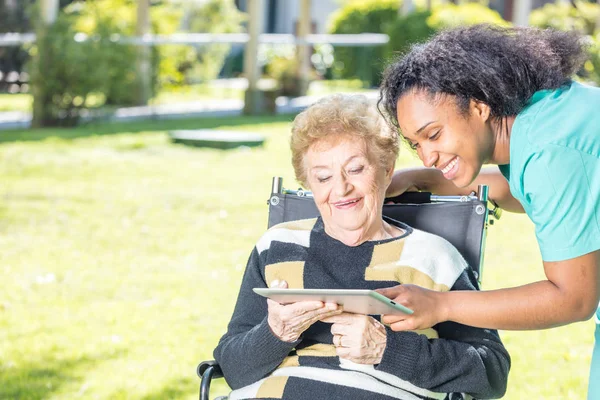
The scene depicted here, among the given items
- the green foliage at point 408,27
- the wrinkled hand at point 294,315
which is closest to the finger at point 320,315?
the wrinkled hand at point 294,315

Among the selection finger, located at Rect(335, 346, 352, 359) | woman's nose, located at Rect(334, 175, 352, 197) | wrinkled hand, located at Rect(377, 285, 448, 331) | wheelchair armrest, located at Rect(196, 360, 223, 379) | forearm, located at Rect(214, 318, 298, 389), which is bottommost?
wheelchair armrest, located at Rect(196, 360, 223, 379)

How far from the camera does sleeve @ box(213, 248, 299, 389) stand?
9.61 ft

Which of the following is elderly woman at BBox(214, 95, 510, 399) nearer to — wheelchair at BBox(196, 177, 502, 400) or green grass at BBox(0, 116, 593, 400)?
wheelchair at BBox(196, 177, 502, 400)

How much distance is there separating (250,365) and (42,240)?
14.9 ft

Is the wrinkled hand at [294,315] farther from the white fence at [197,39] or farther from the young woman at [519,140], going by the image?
the white fence at [197,39]

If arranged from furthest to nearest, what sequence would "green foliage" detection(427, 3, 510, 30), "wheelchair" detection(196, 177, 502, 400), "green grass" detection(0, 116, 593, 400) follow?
"green foliage" detection(427, 3, 510, 30) < "green grass" detection(0, 116, 593, 400) < "wheelchair" detection(196, 177, 502, 400)

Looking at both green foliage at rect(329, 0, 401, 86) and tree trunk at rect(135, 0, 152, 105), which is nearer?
tree trunk at rect(135, 0, 152, 105)

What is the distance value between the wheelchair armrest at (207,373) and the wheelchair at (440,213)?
0.71m

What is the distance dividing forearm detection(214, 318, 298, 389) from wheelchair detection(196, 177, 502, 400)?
0.69m

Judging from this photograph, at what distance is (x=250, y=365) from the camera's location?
3.02m

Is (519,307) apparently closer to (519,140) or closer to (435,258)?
(519,140)

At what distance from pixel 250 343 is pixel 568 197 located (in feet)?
3.66

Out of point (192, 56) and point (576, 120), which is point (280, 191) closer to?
point (576, 120)

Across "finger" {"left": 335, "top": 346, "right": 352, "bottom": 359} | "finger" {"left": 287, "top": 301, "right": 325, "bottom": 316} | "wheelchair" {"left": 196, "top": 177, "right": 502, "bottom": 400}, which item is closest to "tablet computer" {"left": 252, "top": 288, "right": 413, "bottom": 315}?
"finger" {"left": 287, "top": 301, "right": 325, "bottom": 316}
